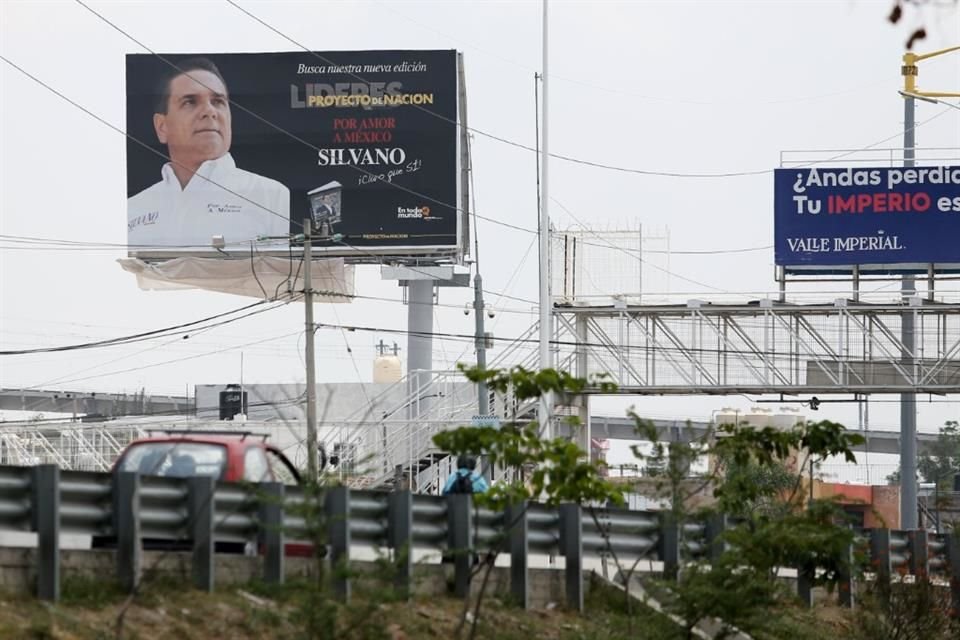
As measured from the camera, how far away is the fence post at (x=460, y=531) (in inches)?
612

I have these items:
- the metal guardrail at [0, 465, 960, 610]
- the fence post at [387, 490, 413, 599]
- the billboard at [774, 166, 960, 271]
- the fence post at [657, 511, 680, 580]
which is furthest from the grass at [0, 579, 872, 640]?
the billboard at [774, 166, 960, 271]

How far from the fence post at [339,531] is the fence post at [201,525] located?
895mm

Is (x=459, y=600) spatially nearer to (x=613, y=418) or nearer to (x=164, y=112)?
(x=164, y=112)

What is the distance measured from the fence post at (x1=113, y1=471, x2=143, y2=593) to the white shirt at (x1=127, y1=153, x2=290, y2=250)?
40.4 metres

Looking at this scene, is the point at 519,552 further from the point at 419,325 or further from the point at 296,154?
the point at 296,154

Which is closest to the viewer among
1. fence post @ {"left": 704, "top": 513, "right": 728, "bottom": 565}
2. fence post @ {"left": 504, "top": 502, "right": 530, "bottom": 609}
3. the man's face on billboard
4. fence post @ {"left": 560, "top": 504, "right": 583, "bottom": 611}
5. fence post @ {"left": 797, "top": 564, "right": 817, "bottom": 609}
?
fence post @ {"left": 504, "top": 502, "right": 530, "bottom": 609}

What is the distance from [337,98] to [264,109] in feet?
7.32

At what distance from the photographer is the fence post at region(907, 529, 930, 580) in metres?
22.5

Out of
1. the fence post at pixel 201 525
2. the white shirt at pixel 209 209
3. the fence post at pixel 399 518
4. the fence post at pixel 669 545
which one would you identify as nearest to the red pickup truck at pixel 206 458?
the fence post at pixel 399 518

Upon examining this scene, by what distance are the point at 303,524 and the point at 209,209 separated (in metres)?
40.4

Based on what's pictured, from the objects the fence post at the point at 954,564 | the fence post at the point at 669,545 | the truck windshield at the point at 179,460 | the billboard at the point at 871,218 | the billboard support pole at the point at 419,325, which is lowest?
the fence post at the point at 954,564

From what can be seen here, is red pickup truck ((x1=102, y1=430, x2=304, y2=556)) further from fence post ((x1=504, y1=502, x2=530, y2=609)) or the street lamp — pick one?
the street lamp

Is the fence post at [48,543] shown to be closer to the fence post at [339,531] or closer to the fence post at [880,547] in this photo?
the fence post at [339,531]

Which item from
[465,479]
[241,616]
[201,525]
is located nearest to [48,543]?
[201,525]
